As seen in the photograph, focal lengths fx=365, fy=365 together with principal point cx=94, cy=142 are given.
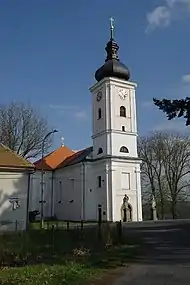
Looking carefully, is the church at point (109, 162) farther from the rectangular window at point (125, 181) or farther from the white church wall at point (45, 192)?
the white church wall at point (45, 192)

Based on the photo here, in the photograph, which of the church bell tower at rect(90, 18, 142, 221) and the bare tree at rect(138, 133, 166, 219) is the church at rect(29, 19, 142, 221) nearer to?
the church bell tower at rect(90, 18, 142, 221)

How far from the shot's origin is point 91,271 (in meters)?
10.6

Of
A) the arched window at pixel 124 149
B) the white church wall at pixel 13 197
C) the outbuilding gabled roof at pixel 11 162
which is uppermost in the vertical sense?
the arched window at pixel 124 149

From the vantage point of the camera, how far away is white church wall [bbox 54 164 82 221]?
47.6 m

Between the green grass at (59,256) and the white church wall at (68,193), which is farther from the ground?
the white church wall at (68,193)

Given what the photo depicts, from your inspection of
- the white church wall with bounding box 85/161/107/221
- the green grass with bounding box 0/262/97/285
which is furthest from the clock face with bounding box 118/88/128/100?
the green grass with bounding box 0/262/97/285

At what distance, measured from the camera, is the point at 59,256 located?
13547mm

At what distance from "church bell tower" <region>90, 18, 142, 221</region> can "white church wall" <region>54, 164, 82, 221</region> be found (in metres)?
4.03

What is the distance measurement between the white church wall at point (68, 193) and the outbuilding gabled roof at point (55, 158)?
233cm

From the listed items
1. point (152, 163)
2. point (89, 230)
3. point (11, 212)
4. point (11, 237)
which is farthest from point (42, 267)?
point (152, 163)

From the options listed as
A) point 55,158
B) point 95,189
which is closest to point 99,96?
point 95,189

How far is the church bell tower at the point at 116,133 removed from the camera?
145 ft

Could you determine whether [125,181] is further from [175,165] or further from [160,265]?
[160,265]

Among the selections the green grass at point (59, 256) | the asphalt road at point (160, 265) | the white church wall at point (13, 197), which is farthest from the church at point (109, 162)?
the green grass at point (59, 256)
